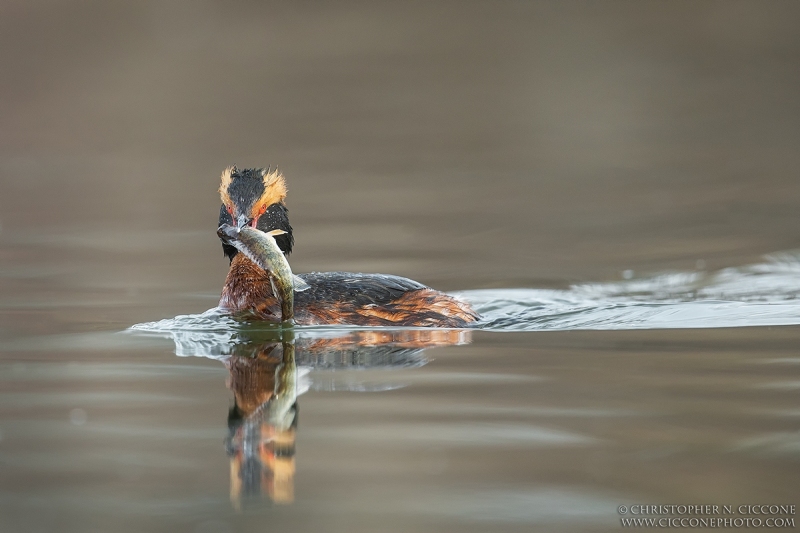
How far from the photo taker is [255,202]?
7.79 m

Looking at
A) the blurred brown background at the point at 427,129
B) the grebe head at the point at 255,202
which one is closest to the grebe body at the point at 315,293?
the grebe head at the point at 255,202

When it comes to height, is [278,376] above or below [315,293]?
below

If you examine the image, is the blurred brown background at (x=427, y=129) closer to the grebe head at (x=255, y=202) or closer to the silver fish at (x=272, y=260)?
the grebe head at (x=255, y=202)

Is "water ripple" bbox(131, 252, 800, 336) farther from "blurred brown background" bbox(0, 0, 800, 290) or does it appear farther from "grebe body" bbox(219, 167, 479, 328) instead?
"blurred brown background" bbox(0, 0, 800, 290)

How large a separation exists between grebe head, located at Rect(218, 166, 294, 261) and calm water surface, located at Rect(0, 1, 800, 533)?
788mm

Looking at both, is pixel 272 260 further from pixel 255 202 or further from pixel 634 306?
pixel 634 306

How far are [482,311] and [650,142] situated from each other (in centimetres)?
952

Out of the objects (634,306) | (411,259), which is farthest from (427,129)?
(634,306)

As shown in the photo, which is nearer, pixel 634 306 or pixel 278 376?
pixel 278 376

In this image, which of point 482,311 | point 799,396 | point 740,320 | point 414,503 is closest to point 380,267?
point 482,311

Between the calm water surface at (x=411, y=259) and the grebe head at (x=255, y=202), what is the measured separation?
788mm

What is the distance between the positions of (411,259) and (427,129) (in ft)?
28.1

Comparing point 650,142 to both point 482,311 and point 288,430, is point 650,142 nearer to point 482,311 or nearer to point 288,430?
point 482,311

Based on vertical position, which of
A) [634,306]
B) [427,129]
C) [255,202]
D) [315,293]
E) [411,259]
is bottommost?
[634,306]
